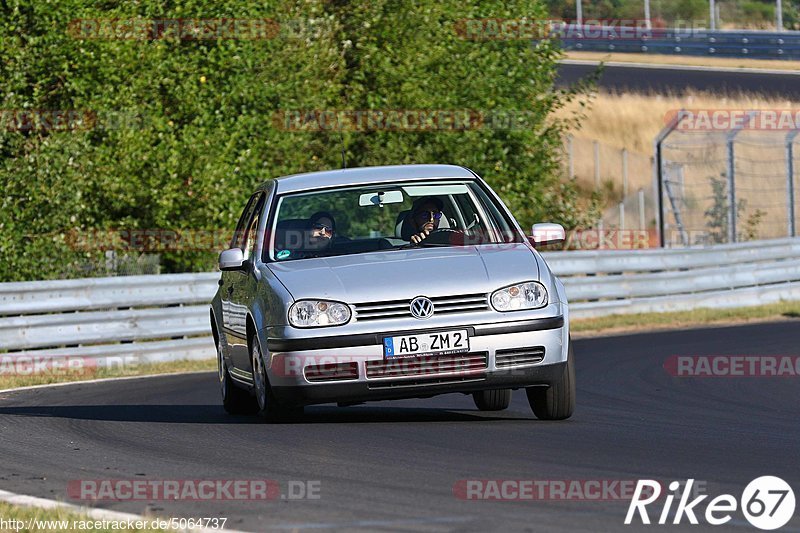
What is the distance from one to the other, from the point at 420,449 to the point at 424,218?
2434 mm

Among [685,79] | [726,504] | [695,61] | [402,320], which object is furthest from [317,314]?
[695,61]

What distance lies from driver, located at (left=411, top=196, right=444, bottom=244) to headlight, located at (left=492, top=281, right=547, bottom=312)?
1258mm

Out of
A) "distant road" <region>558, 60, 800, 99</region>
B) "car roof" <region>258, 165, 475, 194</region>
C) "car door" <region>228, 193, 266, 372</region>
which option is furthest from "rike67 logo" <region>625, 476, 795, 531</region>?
"distant road" <region>558, 60, 800, 99</region>

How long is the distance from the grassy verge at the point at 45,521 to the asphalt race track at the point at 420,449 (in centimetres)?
32

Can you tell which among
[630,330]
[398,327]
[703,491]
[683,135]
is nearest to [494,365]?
[398,327]

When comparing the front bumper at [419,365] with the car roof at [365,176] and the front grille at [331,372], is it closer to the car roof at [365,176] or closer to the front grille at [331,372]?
the front grille at [331,372]

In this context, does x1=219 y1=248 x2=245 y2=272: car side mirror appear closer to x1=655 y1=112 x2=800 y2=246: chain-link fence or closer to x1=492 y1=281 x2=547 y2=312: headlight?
x1=492 y1=281 x2=547 y2=312: headlight

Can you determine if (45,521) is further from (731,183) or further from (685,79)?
(685,79)

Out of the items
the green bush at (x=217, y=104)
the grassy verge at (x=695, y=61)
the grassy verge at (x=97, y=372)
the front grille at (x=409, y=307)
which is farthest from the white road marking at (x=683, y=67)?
the front grille at (x=409, y=307)

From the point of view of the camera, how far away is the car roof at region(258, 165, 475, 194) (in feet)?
33.2

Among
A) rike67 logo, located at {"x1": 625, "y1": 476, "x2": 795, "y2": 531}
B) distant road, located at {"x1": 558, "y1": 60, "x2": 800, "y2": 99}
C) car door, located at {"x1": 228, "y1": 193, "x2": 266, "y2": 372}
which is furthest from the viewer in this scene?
distant road, located at {"x1": 558, "y1": 60, "x2": 800, "y2": 99}

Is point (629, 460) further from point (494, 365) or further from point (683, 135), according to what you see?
point (683, 135)

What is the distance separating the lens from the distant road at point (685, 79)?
4850 centimetres

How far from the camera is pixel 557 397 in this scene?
9070 millimetres
